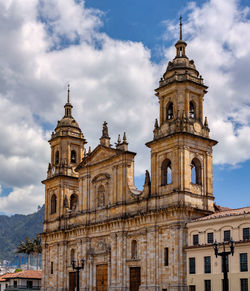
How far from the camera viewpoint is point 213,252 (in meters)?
45.8

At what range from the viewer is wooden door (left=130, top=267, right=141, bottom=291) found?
53.7 m

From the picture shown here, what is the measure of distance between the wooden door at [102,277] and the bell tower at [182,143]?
11997 mm

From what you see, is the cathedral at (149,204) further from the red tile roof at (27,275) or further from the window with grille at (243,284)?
the red tile roof at (27,275)

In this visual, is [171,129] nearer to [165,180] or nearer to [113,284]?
[165,180]

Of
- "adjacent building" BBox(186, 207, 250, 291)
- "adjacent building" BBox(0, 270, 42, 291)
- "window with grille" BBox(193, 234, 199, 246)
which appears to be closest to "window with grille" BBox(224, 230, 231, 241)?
"adjacent building" BBox(186, 207, 250, 291)

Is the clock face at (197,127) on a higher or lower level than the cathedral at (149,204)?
higher

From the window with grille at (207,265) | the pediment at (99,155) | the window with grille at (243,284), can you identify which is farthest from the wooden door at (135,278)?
the window with grille at (243,284)

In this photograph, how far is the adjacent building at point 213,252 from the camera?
43344 millimetres

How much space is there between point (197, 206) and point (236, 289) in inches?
397

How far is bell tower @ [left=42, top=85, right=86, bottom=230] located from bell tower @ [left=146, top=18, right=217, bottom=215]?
1992 centimetres

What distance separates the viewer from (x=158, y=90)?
5656 centimetres

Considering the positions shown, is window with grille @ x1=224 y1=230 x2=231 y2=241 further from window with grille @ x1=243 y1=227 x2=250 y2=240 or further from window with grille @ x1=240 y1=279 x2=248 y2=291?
window with grille @ x1=240 y1=279 x2=248 y2=291

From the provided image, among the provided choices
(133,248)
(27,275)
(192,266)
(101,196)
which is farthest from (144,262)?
(27,275)

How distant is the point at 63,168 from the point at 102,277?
18.2 meters
